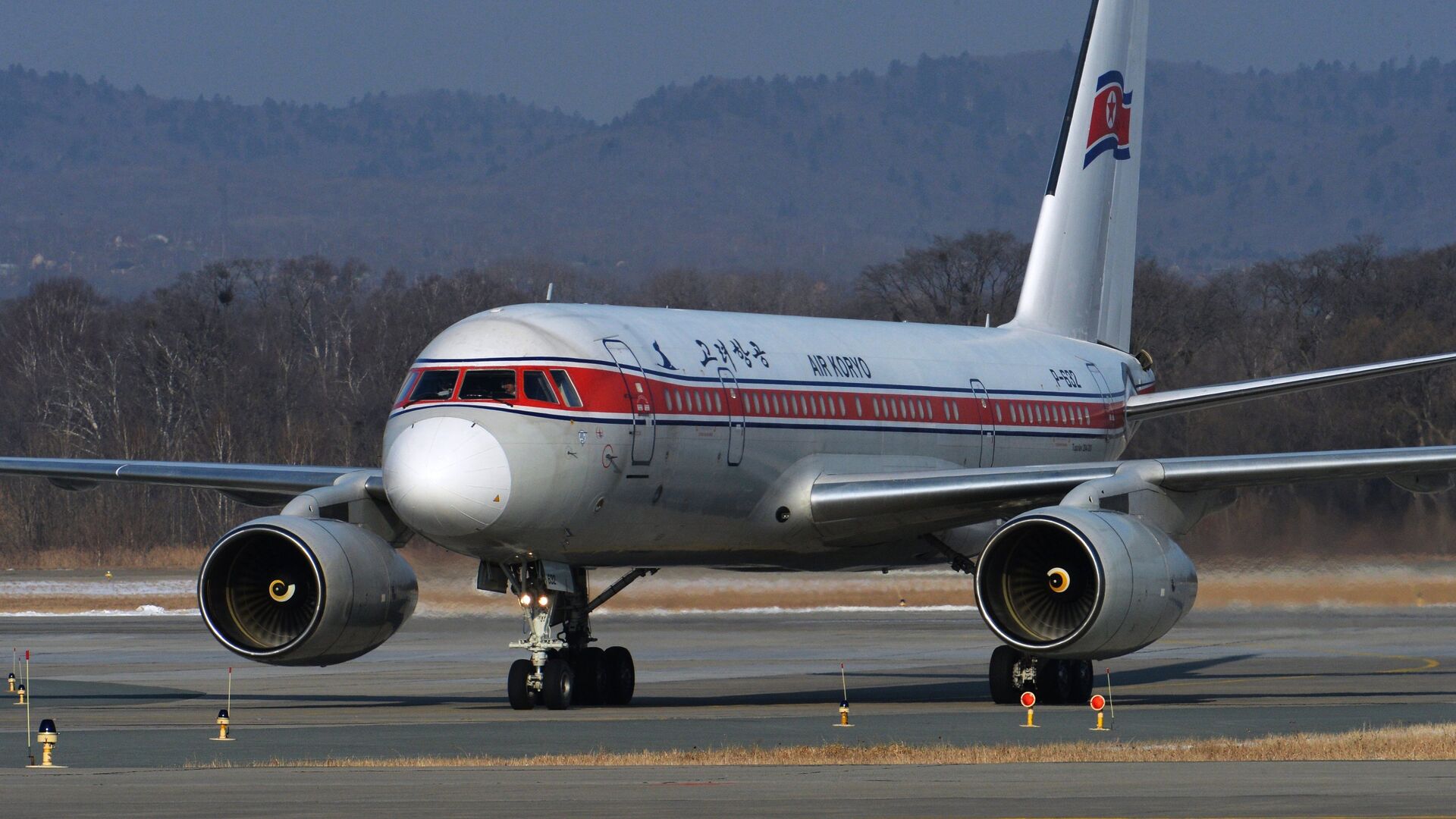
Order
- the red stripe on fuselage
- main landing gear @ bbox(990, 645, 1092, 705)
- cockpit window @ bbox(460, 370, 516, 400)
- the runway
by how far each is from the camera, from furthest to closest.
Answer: main landing gear @ bbox(990, 645, 1092, 705) < the red stripe on fuselage < cockpit window @ bbox(460, 370, 516, 400) < the runway

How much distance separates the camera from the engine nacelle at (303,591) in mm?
22844

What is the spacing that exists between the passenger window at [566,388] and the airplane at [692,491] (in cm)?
3

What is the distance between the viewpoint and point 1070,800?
1348 centimetres

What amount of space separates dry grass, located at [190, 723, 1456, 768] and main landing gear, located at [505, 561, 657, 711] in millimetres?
5839

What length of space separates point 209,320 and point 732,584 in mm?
59801

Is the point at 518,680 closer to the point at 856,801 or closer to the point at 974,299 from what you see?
the point at 856,801

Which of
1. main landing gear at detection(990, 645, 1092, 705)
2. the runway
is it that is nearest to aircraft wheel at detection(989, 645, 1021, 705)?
main landing gear at detection(990, 645, 1092, 705)

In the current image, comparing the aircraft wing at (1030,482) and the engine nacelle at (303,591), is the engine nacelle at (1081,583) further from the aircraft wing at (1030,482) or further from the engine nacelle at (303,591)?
the engine nacelle at (303,591)

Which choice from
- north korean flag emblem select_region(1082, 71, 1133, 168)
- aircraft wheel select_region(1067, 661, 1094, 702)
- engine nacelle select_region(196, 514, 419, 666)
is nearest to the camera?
engine nacelle select_region(196, 514, 419, 666)

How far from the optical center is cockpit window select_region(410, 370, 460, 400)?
22.3 meters

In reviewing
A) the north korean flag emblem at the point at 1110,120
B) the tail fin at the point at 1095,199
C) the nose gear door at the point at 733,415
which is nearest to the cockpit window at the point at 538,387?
the nose gear door at the point at 733,415

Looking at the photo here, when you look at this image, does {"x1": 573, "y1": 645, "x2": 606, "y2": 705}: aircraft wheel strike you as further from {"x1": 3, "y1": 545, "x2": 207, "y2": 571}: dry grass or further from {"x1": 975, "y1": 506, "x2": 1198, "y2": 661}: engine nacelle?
{"x1": 3, "y1": 545, "x2": 207, "y2": 571}: dry grass

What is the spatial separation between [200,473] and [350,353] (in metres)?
71.2

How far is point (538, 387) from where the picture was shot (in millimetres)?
22312
